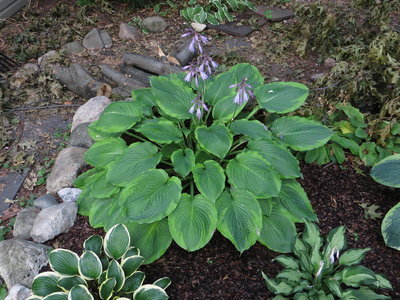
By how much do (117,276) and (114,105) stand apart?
55.1 inches

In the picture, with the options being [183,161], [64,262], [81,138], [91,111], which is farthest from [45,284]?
[91,111]

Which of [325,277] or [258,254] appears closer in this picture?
[325,277]

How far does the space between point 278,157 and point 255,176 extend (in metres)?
0.26

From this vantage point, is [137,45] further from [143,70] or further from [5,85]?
[5,85]

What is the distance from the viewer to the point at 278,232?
260cm

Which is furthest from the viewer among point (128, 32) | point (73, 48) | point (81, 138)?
point (128, 32)

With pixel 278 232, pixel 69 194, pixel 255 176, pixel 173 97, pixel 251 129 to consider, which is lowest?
pixel 69 194

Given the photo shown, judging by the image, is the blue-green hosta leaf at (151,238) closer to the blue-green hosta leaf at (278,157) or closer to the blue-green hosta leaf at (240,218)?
the blue-green hosta leaf at (240,218)

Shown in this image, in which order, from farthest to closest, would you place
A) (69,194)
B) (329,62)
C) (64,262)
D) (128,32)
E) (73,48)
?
(128,32) < (73,48) < (329,62) < (69,194) < (64,262)

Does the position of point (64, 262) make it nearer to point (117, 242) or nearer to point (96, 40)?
point (117, 242)

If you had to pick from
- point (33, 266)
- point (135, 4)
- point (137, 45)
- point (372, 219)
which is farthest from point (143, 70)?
point (372, 219)

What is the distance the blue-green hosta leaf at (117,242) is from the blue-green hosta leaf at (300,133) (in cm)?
132

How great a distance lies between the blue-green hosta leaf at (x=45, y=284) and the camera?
2.31 meters

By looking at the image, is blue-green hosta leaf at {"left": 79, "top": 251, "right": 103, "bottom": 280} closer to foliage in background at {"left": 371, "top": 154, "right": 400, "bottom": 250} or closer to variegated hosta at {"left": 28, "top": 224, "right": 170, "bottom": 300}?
variegated hosta at {"left": 28, "top": 224, "right": 170, "bottom": 300}
